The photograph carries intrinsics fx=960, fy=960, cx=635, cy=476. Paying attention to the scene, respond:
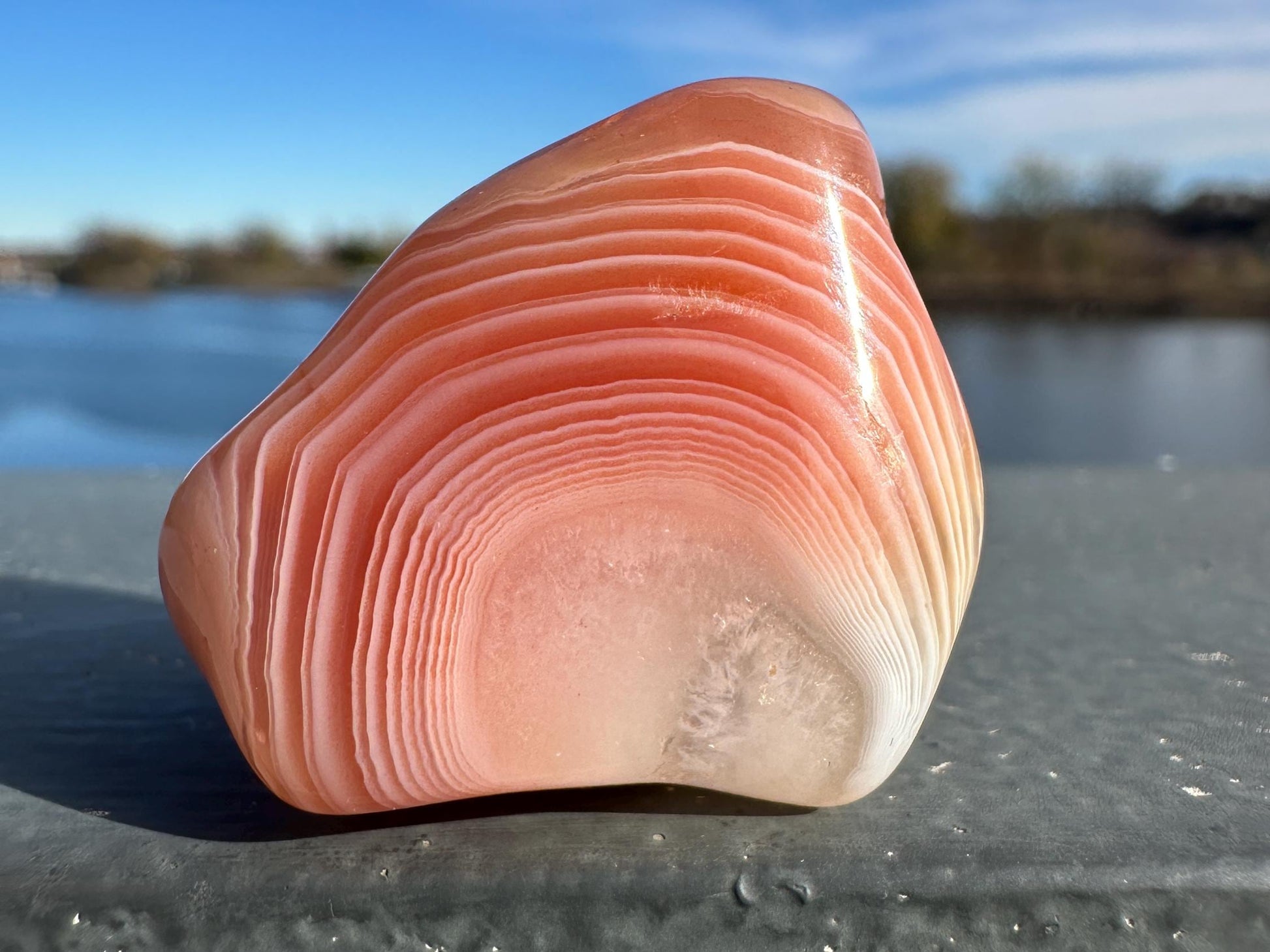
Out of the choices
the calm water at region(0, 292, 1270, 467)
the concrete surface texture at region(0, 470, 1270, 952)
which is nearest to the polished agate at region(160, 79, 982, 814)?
the concrete surface texture at region(0, 470, 1270, 952)

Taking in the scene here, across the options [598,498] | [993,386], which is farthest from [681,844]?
[993,386]

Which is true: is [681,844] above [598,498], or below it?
below

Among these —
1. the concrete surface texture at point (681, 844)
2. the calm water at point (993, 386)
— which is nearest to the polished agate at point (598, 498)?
the concrete surface texture at point (681, 844)

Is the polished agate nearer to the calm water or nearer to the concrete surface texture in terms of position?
the concrete surface texture

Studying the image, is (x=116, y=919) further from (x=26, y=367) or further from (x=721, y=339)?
(x=26, y=367)

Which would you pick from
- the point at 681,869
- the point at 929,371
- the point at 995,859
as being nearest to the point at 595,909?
the point at 681,869

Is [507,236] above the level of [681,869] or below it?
above

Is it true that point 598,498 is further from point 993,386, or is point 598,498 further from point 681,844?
point 993,386
